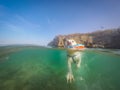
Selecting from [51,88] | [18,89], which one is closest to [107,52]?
[51,88]

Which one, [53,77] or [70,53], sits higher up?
[70,53]

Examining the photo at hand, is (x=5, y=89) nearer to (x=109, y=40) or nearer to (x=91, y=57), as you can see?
(x=91, y=57)

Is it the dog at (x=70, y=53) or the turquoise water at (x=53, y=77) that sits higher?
the dog at (x=70, y=53)

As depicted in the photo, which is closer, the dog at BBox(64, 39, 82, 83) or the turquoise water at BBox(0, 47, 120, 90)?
the turquoise water at BBox(0, 47, 120, 90)

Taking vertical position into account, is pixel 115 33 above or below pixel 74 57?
above

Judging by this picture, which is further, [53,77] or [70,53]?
[53,77]

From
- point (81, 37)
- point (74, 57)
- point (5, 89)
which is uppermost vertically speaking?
point (81, 37)

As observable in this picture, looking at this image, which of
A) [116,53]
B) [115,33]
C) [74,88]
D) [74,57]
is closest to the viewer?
[74,88]

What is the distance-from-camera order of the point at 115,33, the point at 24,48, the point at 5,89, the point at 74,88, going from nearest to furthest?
1. the point at 5,89
2. the point at 74,88
3. the point at 115,33
4. the point at 24,48

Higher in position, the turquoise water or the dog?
the dog

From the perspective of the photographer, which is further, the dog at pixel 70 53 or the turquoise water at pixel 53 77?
the dog at pixel 70 53

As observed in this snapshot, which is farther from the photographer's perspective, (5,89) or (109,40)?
(109,40)
